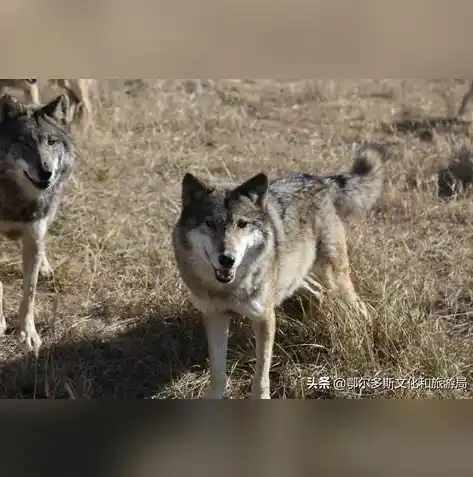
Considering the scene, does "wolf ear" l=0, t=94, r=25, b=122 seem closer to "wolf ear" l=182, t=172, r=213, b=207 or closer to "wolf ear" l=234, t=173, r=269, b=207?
"wolf ear" l=182, t=172, r=213, b=207

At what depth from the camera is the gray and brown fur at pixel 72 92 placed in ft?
9.12

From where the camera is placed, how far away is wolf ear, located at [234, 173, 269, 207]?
9.05 ft

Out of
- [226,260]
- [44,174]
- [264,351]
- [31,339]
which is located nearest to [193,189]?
[226,260]

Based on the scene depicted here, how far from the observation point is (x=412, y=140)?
9.91ft

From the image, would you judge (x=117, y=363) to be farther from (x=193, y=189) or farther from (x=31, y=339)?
(x=193, y=189)

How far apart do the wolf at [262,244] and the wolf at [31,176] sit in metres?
0.47

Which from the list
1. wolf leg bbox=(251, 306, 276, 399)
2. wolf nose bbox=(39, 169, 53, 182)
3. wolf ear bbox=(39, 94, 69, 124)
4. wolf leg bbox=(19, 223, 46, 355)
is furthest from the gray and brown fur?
Answer: wolf leg bbox=(251, 306, 276, 399)

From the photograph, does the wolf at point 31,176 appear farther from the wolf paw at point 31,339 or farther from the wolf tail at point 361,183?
the wolf tail at point 361,183

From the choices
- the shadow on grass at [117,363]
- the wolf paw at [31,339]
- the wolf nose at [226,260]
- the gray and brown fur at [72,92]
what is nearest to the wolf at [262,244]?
the wolf nose at [226,260]
